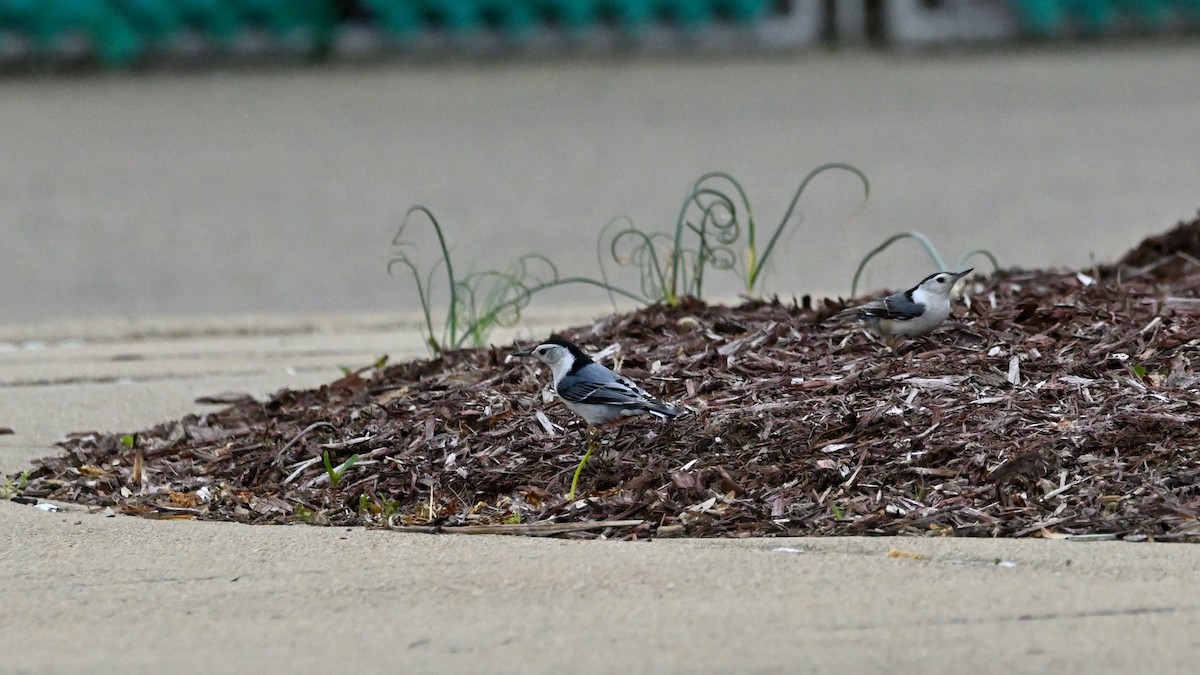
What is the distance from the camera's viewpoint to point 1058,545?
348cm

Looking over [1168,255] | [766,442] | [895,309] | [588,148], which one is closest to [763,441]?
[766,442]

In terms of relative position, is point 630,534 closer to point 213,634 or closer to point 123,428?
point 213,634

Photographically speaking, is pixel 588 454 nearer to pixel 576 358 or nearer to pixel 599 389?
pixel 599 389

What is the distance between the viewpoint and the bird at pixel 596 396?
4.04m

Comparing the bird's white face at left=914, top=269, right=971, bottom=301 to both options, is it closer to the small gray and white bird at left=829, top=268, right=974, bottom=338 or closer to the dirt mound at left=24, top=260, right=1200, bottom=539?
the small gray and white bird at left=829, top=268, right=974, bottom=338

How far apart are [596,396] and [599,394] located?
13 mm

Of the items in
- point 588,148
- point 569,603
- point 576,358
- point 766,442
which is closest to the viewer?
point 569,603

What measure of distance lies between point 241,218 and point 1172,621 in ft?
30.9

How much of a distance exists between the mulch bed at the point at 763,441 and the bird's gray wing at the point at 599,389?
0.15 metres

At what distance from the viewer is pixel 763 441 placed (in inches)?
159

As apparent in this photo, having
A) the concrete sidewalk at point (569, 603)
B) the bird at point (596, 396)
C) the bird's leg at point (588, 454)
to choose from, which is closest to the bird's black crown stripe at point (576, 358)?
the bird at point (596, 396)

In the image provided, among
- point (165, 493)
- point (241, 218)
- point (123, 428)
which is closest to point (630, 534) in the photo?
point (165, 493)

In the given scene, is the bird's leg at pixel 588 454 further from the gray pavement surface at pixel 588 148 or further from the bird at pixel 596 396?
the gray pavement surface at pixel 588 148

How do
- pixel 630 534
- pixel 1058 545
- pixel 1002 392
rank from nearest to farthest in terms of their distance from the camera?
1. pixel 1058 545
2. pixel 630 534
3. pixel 1002 392
